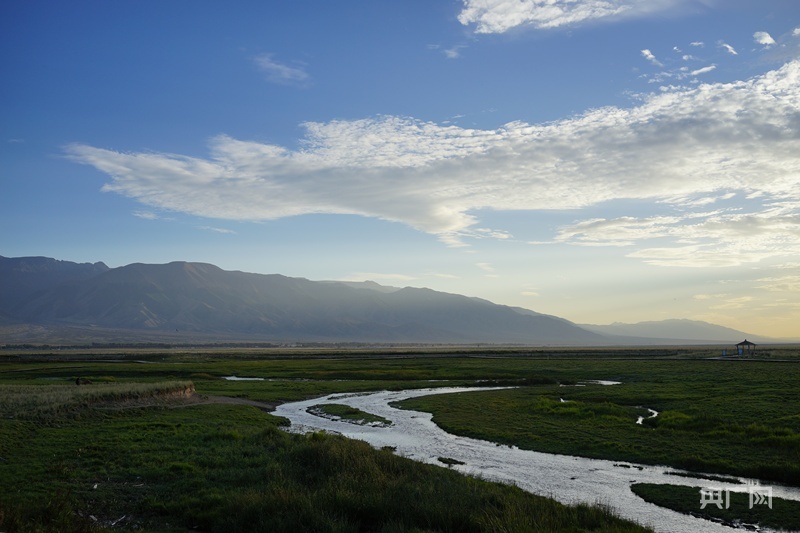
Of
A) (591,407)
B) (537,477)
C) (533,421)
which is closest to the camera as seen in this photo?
(537,477)

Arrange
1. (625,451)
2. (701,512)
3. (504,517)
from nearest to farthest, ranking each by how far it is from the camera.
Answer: (504,517) → (701,512) → (625,451)

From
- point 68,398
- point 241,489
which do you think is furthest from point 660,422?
point 68,398

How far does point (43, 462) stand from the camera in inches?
859

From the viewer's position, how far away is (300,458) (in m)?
23.2

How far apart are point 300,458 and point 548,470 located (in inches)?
451

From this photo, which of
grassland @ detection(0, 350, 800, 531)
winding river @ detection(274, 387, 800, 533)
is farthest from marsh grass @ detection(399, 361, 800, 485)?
winding river @ detection(274, 387, 800, 533)

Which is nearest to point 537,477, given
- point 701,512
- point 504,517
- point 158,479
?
point 701,512

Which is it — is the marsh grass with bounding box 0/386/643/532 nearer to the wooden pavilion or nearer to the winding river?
the winding river

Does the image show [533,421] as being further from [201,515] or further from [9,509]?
[9,509]

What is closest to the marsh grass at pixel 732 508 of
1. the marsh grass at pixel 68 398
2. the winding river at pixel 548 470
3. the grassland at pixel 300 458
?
the winding river at pixel 548 470

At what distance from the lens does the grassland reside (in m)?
15.7

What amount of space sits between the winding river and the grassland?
202cm

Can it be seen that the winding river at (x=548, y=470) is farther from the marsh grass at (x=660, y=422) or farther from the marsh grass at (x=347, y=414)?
the marsh grass at (x=660, y=422)

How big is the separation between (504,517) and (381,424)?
25588 mm
